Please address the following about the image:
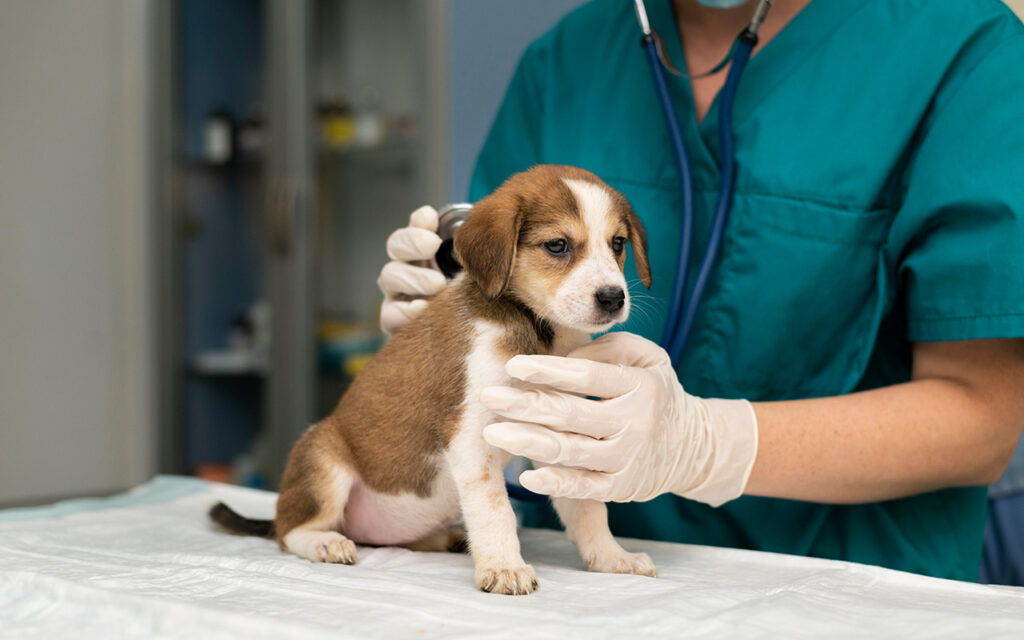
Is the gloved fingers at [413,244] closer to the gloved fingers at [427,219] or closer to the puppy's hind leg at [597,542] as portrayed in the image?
the gloved fingers at [427,219]

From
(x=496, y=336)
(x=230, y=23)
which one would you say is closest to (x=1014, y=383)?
(x=496, y=336)

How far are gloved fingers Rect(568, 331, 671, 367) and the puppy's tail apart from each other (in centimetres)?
56

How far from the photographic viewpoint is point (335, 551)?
1.08m

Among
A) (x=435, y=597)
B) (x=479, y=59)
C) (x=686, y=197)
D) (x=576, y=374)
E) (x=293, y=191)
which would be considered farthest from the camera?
(x=293, y=191)

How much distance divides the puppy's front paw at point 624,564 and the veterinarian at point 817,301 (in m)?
0.08

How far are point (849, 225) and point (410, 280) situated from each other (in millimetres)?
678

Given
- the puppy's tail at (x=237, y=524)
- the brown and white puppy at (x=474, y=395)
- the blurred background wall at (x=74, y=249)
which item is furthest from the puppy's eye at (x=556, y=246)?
the blurred background wall at (x=74, y=249)

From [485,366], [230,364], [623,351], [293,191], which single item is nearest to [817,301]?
[623,351]

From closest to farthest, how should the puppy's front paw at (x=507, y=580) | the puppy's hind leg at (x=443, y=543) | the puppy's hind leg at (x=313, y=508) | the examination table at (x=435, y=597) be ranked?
the examination table at (x=435, y=597) → the puppy's front paw at (x=507, y=580) → the puppy's hind leg at (x=313, y=508) → the puppy's hind leg at (x=443, y=543)

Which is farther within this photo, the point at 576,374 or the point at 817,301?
the point at 817,301

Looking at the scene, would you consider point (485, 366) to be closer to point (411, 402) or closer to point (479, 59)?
point (411, 402)

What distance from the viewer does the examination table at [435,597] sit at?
77 centimetres

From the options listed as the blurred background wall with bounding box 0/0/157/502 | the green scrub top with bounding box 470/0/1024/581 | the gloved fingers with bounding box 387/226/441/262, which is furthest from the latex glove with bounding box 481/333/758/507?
the blurred background wall with bounding box 0/0/157/502

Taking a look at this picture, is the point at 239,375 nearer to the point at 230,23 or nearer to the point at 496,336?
the point at 230,23
